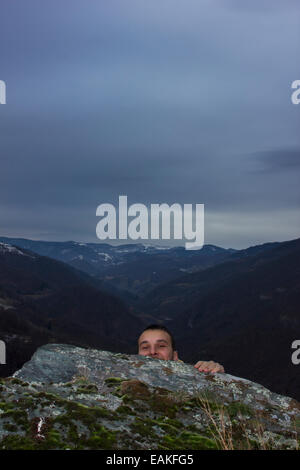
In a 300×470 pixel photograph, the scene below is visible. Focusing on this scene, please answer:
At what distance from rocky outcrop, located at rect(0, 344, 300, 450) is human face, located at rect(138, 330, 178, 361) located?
173 cm

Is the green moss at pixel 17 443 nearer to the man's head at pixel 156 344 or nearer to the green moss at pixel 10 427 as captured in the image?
the green moss at pixel 10 427

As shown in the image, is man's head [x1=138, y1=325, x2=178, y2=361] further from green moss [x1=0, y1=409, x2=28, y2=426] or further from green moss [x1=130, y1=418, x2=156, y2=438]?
green moss [x1=0, y1=409, x2=28, y2=426]

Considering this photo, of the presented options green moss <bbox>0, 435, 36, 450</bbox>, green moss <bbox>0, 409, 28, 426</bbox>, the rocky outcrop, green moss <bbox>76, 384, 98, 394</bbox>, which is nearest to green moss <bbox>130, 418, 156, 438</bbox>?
the rocky outcrop

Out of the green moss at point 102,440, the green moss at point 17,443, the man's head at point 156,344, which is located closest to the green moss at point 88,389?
the green moss at point 102,440

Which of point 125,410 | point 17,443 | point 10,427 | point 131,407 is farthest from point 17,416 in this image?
point 131,407

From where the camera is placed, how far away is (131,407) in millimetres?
6727

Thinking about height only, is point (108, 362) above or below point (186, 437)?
above

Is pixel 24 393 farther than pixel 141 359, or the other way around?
pixel 141 359

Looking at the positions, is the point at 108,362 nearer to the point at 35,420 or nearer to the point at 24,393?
the point at 24,393

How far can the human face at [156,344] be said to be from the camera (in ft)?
36.4

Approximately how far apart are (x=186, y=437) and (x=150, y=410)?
0.95m
